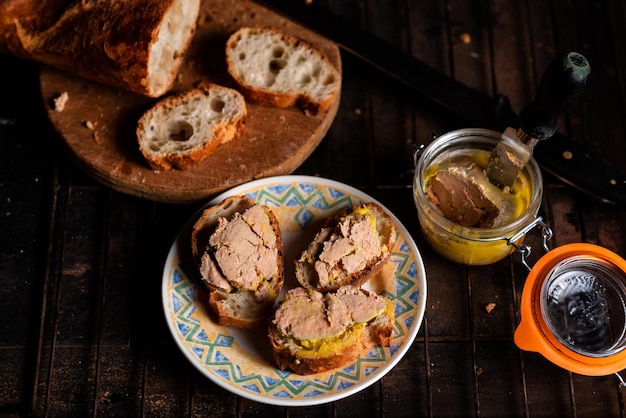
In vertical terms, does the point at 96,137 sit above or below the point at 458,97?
above

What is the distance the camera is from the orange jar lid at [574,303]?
2209 mm

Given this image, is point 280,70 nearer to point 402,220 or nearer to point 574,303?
point 402,220

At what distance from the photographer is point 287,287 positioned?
7.85 ft

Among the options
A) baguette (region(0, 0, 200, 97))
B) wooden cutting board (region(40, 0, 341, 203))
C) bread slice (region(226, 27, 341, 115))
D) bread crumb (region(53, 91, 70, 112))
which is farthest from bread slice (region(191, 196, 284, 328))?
bread crumb (region(53, 91, 70, 112))

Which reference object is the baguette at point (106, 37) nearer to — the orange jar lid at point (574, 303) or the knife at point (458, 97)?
the knife at point (458, 97)

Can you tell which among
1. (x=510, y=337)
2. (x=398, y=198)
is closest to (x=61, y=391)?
(x=398, y=198)

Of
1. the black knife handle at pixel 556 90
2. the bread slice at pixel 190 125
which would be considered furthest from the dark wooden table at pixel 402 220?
the black knife handle at pixel 556 90

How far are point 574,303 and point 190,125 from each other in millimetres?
1402

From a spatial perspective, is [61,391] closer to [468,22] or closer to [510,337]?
[510,337]

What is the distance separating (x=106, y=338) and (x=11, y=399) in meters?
0.34

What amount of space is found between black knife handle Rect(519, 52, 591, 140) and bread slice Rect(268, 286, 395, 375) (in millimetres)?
696

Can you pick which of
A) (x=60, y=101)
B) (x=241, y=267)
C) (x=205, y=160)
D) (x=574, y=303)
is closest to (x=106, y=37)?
(x=60, y=101)

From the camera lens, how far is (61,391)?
7.69ft

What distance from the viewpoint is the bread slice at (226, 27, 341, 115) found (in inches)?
102
